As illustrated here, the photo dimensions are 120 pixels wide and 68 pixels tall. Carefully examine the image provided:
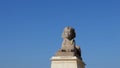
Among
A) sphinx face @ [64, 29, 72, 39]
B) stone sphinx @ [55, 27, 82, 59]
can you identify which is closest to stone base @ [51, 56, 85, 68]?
stone sphinx @ [55, 27, 82, 59]

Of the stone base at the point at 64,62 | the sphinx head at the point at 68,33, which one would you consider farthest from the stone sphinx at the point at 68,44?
the stone base at the point at 64,62

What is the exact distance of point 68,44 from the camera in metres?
18.9

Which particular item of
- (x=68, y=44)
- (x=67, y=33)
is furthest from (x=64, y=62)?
(x=67, y=33)

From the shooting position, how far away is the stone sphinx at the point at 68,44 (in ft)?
60.7

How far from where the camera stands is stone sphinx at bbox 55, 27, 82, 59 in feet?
60.7

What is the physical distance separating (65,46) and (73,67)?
1.49 m

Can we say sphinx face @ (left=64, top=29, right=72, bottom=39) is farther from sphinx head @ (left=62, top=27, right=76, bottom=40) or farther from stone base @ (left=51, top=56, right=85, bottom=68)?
stone base @ (left=51, top=56, right=85, bottom=68)

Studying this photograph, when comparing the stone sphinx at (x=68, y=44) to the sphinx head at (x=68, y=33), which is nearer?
the stone sphinx at (x=68, y=44)

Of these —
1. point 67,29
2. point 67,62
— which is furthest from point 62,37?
point 67,62

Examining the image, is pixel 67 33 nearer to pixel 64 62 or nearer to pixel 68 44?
pixel 68 44

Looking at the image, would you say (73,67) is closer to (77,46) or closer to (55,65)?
(55,65)

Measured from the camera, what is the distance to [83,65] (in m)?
20.4

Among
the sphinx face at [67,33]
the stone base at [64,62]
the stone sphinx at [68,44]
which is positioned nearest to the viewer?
the stone base at [64,62]

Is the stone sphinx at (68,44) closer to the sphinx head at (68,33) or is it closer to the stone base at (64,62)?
the sphinx head at (68,33)
